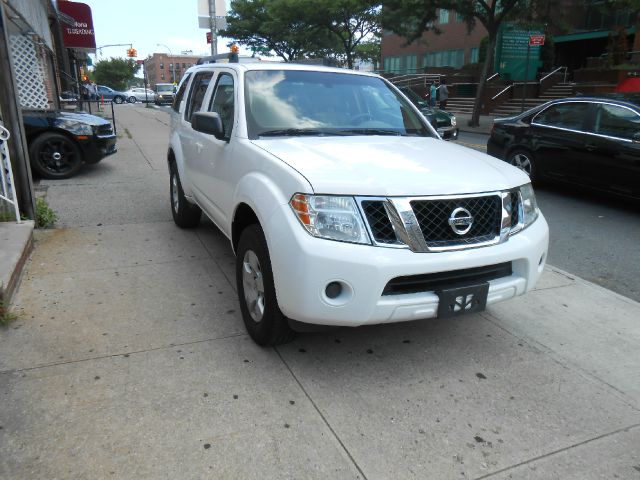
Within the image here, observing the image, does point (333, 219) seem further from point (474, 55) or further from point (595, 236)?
point (474, 55)

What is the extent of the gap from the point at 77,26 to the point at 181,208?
66.7ft

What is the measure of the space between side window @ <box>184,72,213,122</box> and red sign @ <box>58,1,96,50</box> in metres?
19.5

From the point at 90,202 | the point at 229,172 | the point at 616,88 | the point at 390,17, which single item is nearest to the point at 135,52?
the point at 390,17

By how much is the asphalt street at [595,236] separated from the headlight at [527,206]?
6.18 feet

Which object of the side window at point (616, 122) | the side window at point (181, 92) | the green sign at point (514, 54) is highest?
the green sign at point (514, 54)

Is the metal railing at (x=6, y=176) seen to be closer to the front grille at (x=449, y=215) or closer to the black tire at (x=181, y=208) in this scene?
the black tire at (x=181, y=208)

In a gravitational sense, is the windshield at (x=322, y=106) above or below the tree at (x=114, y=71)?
below

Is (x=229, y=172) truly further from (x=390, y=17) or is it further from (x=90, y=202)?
(x=390, y=17)

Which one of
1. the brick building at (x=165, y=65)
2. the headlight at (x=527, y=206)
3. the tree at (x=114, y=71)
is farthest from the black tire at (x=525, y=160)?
the brick building at (x=165, y=65)

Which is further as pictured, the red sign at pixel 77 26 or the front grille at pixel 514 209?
the red sign at pixel 77 26

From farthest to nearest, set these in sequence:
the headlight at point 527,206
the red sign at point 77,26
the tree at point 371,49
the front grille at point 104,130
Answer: the tree at point 371,49
the red sign at point 77,26
the front grille at point 104,130
the headlight at point 527,206

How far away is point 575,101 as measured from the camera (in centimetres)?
801

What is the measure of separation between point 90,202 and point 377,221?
19.3 ft

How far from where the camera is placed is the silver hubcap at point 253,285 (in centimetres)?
332
